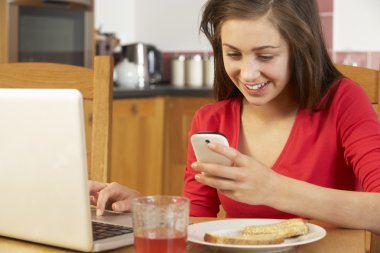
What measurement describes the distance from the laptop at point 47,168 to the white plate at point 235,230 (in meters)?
0.13

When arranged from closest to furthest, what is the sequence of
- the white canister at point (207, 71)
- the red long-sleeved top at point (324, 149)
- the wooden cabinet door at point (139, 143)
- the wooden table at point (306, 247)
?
the wooden table at point (306, 247) < the red long-sleeved top at point (324, 149) < the wooden cabinet door at point (139, 143) < the white canister at point (207, 71)

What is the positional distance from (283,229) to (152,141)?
3105 millimetres

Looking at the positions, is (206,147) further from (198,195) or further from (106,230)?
(198,195)

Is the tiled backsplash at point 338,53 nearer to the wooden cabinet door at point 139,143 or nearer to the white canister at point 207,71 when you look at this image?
the white canister at point 207,71

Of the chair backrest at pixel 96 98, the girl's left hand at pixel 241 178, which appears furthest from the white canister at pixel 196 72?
the girl's left hand at pixel 241 178

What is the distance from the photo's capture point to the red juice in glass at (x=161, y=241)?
0.95 meters

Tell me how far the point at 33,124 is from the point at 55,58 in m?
2.92

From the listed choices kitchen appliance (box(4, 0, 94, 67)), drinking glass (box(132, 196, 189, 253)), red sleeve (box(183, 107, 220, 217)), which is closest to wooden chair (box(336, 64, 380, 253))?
red sleeve (box(183, 107, 220, 217))

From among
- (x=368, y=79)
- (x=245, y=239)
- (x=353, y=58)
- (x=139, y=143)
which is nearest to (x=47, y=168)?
(x=245, y=239)

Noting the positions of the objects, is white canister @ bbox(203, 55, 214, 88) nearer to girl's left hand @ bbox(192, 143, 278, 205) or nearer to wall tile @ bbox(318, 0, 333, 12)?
wall tile @ bbox(318, 0, 333, 12)

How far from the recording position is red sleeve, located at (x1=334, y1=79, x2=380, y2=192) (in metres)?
1.40

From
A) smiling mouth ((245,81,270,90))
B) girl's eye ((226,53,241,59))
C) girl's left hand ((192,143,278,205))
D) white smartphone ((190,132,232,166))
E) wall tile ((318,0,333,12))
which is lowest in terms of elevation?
girl's left hand ((192,143,278,205))

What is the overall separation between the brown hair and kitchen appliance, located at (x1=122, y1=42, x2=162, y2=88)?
9.28ft

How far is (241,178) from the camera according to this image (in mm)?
1177
